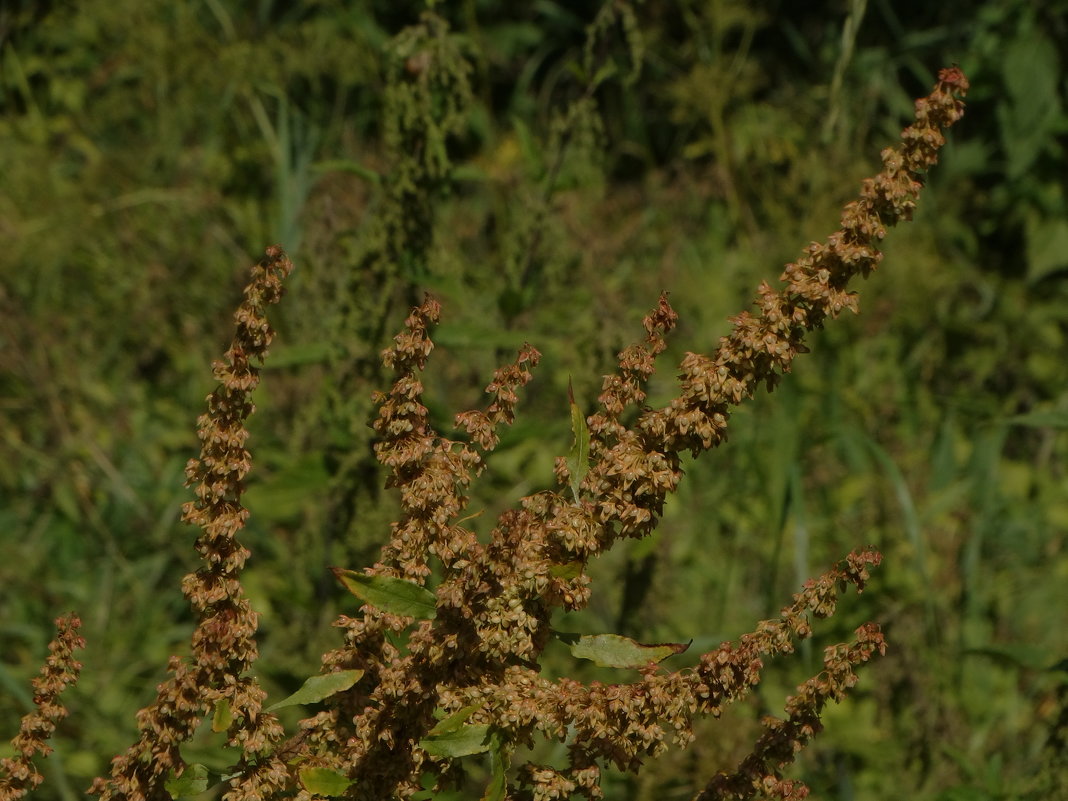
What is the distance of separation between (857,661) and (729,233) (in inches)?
170

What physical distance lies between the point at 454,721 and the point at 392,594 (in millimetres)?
202

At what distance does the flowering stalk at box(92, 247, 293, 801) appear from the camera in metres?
1.63

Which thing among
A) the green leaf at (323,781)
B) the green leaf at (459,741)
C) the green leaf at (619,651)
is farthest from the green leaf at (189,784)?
the green leaf at (619,651)

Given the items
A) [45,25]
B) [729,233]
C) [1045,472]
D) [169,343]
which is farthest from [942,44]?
[45,25]

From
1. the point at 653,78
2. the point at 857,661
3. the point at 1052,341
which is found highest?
the point at 653,78


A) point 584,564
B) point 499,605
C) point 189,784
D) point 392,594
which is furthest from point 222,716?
point 584,564

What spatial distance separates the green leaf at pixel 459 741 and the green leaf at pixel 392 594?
18 centimetres

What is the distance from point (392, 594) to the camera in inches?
67.3

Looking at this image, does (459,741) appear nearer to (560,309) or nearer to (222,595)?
(222,595)

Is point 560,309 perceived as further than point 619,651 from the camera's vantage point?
Yes

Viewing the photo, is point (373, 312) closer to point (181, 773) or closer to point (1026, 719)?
point (181, 773)

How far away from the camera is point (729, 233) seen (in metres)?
5.79

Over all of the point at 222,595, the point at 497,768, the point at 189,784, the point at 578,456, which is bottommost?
the point at 189,784

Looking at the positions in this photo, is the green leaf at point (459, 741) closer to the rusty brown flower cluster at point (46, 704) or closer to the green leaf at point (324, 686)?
Result: the green leaf at point (324, 686)
